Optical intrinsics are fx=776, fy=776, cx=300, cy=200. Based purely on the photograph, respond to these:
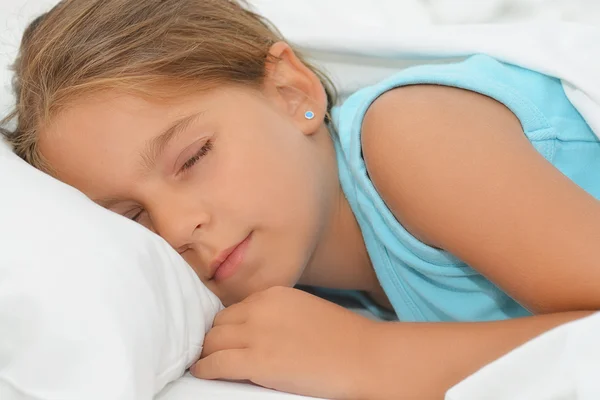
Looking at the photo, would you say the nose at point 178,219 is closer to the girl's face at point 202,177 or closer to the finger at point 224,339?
the girl's face at point 202,177

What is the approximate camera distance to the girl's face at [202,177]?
36.2 inches

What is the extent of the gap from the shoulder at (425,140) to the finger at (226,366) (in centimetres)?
25

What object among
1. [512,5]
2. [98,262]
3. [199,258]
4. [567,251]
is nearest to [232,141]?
[199,258]

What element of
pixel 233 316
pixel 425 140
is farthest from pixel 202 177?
pixel 425 140

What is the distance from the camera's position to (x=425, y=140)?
844mm

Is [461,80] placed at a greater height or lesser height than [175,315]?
greater

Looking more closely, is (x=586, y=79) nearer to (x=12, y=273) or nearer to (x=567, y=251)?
(x=567, y=251)

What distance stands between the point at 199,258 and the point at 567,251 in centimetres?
43

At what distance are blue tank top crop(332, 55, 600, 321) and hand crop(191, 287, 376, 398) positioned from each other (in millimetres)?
168

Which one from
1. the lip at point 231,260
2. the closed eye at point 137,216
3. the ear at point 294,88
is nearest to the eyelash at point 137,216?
the closed eye at point 137,216

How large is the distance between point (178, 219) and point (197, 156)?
8cm

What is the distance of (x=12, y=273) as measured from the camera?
2.40 ft

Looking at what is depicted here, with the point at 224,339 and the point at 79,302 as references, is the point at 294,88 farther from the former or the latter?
the point at 79,302

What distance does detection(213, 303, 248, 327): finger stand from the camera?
2.97 ft
